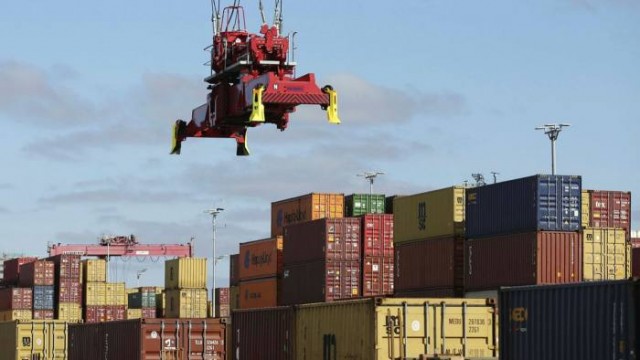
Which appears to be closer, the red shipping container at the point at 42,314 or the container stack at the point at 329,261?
the container stack at the point at 329,261

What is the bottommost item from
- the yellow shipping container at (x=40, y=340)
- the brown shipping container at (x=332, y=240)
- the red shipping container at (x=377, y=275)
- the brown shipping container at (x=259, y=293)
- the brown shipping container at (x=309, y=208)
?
the yellow shipping container at (x=40, y=340)

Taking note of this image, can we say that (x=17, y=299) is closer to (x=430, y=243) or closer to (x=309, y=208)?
(x=309, y=208)

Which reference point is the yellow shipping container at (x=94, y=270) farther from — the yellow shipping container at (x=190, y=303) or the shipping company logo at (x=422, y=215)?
the shipping company logo at (x=422, y=215)

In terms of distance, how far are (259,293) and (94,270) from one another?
1390 inches

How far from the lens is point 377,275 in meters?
64.9

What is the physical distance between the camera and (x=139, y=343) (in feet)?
160

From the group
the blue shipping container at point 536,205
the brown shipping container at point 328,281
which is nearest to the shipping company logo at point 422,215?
the blue shipping container at point 536,205

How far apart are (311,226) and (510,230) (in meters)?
15.3

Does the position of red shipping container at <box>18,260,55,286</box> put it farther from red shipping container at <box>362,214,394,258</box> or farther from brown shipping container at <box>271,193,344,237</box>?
red shipping container at <box>362,214,394,258</box>

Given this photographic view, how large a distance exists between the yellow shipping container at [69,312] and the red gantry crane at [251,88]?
216 ft

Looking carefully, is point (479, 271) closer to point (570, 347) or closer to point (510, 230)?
point (510, 230)

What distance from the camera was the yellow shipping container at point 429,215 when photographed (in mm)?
57062

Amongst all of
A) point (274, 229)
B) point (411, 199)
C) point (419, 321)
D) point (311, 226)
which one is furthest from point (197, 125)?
point (274, 229)

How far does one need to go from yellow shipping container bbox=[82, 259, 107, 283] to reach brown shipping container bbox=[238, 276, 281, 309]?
3076 cm
